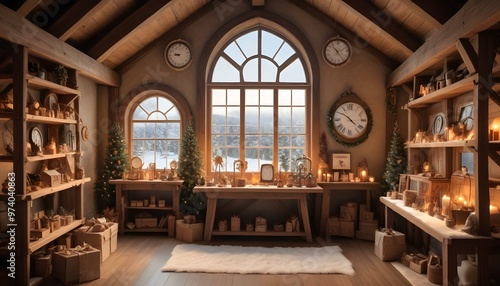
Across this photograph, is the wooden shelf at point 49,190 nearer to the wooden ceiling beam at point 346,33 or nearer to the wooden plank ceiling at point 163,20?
the wooden plank ceiling at point 163,20

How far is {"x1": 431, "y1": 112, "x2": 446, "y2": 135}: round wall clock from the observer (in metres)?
5.24

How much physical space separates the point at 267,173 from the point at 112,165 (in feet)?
9.26

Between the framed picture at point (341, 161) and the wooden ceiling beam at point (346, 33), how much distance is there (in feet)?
6.08

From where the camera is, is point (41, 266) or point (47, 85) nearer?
point (41, 266)

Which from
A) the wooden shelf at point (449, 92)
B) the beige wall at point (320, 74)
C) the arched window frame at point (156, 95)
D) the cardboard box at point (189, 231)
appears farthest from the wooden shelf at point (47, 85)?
the wooden shelf at point (449, 92)

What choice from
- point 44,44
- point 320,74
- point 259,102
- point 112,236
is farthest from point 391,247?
point 44,44

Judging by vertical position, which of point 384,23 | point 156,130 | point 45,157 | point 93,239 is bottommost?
point 93,239

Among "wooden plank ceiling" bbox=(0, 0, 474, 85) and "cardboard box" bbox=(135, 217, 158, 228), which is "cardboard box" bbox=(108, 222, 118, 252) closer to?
"cardboard box" bbox=(135, 217, 158, 228)

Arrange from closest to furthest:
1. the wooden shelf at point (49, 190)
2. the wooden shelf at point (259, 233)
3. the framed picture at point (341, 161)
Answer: the wooden shelf at point (49, 190) → the wooden shelf at point (259, 233) → the framed picture at point (341, 161)

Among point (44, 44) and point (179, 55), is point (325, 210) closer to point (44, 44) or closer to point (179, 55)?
point (179, 55)

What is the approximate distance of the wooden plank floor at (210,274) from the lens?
4445 millimetres

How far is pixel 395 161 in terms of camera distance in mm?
6273

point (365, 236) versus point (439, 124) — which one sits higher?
point (439, 124)

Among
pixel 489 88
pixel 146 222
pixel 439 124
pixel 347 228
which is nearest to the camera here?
pixel 489 88
